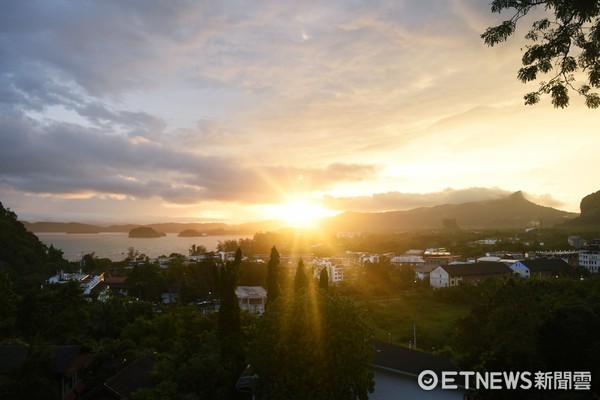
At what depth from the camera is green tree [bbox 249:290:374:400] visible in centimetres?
1088

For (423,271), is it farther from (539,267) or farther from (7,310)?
(7,310)

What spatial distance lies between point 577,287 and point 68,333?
90.6 feet

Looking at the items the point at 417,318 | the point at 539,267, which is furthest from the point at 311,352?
the point at 539,267

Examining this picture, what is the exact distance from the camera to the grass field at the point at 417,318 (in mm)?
28172

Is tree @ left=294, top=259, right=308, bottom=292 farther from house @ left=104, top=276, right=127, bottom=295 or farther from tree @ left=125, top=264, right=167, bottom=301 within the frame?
house @ left=104, top=276, right=127, bottom=295

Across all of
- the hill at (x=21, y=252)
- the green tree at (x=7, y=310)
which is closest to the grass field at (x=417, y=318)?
the green tree at (x=7, y=310)

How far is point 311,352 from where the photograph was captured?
36.1 feet

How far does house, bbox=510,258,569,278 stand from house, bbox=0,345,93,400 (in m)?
60.8

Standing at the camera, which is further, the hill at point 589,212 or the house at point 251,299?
the hill at point 589,212

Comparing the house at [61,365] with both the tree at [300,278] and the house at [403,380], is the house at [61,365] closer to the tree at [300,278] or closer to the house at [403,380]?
the tree at [300,278]

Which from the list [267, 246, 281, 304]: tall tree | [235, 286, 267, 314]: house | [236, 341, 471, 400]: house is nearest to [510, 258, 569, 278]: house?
[235, 286, 267, 314]: house

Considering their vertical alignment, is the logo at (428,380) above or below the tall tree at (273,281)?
below

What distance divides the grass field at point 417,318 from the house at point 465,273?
13.0 m

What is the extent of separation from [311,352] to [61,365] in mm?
10421
